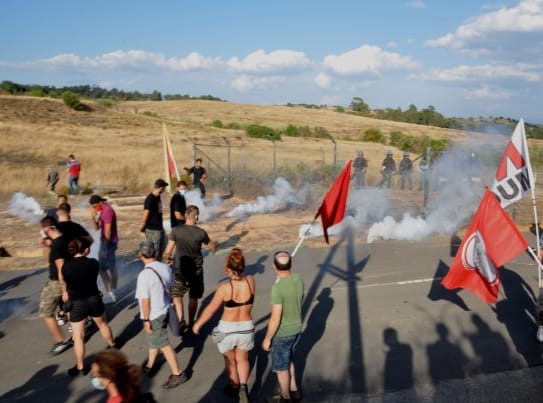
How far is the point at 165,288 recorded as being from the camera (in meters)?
5.43

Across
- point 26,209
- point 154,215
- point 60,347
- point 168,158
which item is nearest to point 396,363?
point 60,347

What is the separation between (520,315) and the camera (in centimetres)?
739

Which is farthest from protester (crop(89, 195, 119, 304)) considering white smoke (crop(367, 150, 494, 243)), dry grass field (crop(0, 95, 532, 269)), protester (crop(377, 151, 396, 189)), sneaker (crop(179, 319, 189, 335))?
protester (crop(377, 151, 396, 189))

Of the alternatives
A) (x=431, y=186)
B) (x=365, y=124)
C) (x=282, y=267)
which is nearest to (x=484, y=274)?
(x=282, y=267)

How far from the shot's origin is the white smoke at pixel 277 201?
15.6m

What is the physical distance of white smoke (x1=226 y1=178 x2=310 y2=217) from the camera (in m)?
15.6

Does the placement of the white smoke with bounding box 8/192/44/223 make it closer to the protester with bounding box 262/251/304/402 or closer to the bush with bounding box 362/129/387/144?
the protester with bounding box 262/251/304/402

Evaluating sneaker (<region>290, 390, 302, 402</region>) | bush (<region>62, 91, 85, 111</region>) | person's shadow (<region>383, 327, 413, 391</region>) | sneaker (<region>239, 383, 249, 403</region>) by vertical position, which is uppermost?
bush (<region>62, 91, 85, 111</region>)

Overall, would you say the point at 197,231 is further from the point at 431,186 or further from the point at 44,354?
the point at 431,186

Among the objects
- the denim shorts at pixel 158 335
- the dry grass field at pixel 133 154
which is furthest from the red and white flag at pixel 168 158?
the denim shorts at pixel 158 335

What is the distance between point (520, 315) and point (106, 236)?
19.8 feet

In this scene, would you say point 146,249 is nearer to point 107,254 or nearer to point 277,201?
point 107,254

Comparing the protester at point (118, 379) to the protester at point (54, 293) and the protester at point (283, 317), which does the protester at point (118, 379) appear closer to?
the protester at point (283, 317)

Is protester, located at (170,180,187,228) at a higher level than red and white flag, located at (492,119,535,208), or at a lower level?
lower
